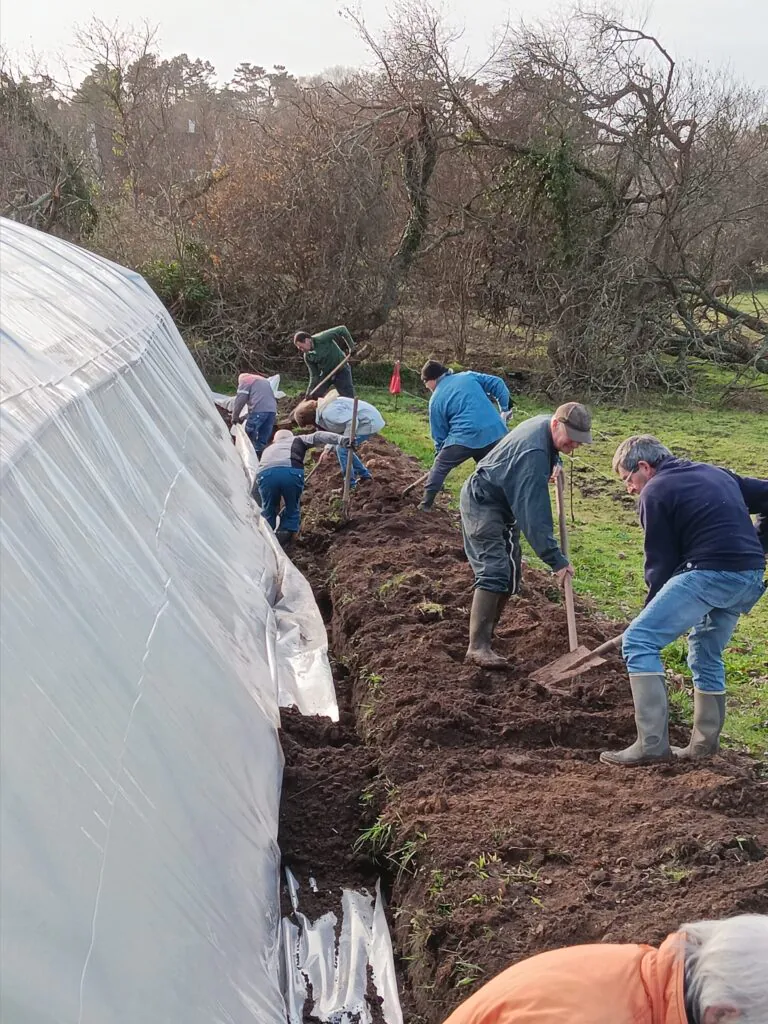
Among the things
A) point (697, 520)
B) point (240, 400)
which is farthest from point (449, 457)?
point (697, 520)

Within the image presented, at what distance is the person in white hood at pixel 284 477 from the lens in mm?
7609

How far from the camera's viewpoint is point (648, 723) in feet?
14.5

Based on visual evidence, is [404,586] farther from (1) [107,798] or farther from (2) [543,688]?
(1) [107,798]

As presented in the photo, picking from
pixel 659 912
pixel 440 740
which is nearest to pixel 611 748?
pixel 440 740

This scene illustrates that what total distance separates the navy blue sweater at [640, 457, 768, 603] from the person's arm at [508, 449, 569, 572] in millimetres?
834

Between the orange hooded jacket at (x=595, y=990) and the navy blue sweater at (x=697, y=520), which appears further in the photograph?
the navy blue sweater at (x=697, y=520)

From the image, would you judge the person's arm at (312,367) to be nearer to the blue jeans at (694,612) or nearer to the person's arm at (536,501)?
the person's arm at (536,501)

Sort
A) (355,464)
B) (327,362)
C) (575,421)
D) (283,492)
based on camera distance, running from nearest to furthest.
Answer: (575,421) < (283,492) < (355,464) < (327,362)

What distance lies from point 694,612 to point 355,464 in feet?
17.5

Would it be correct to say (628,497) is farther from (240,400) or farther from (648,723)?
(648,723)

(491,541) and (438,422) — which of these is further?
(438,422)

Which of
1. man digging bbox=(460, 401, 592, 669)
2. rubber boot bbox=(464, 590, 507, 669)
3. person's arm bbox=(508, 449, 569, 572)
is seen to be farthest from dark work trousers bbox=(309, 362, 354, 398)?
person's arm bbox=(508, 449, 569, 572)

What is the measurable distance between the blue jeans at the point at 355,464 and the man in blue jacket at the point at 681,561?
450 cm

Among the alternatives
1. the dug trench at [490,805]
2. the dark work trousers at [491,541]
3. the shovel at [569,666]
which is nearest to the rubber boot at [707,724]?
the dug trench at [490,805]
